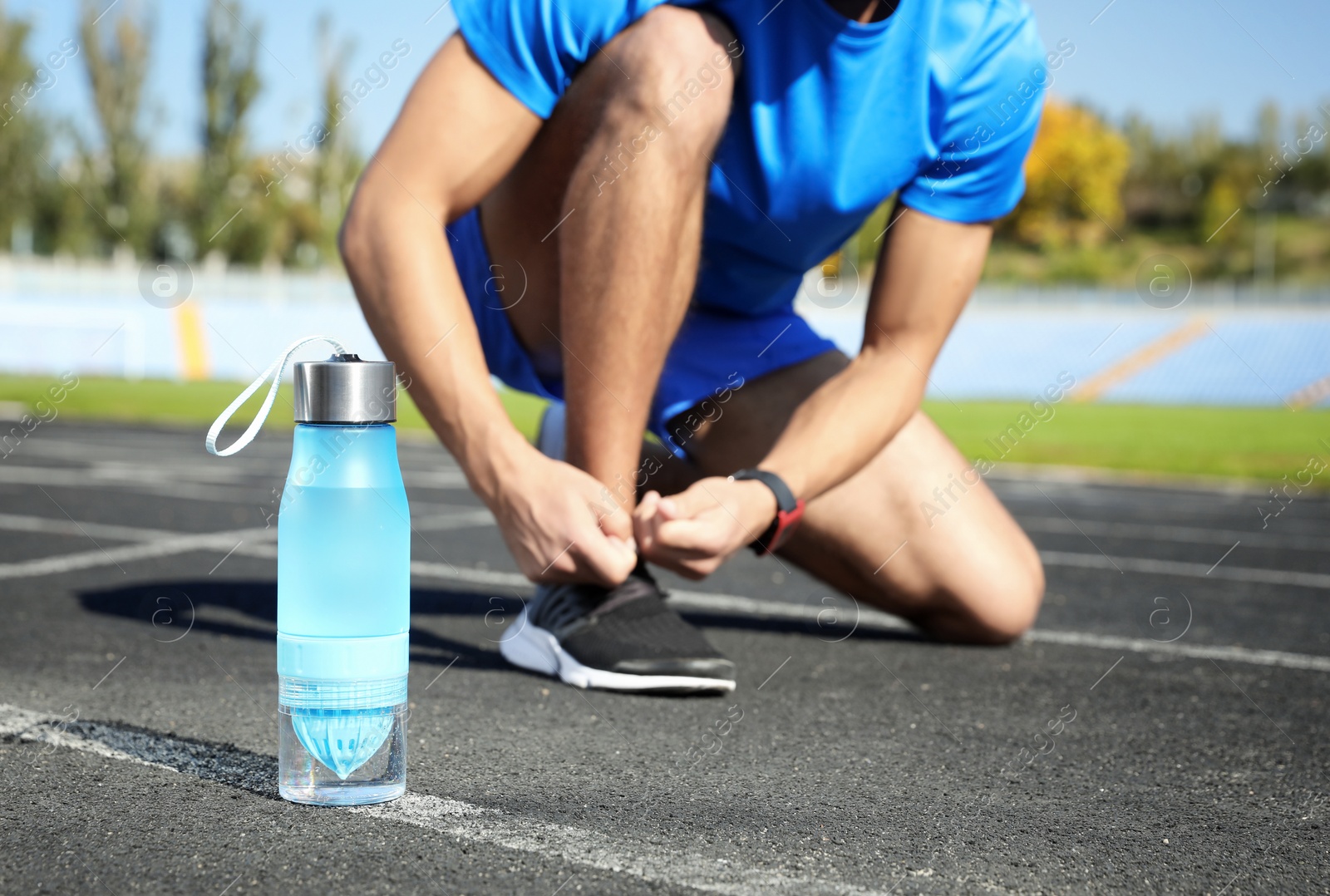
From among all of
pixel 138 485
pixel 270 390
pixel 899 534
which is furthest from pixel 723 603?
pixel 138 485

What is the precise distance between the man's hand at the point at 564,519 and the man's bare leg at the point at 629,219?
0.27m

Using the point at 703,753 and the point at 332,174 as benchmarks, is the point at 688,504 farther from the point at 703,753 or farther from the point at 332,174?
the point at 332,174

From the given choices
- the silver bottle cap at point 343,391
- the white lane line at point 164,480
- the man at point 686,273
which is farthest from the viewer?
the white lane line at point 164,480

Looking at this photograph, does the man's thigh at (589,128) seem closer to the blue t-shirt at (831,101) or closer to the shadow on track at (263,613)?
the blue t-shirt at (831,101)

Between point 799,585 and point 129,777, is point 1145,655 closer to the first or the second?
point 799,585

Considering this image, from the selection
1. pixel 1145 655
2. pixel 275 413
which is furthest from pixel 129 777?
pixel 275 413

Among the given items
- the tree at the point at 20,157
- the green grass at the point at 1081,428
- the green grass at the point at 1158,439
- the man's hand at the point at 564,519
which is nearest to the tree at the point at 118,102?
the tree at the point at 20,157

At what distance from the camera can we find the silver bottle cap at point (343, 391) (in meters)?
1.54

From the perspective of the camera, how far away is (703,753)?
1.99m

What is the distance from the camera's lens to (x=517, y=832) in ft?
5.03

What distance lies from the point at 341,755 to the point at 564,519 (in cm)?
59

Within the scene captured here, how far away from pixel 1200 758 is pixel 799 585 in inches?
82.7

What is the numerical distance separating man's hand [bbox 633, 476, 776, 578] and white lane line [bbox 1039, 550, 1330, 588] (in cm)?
326

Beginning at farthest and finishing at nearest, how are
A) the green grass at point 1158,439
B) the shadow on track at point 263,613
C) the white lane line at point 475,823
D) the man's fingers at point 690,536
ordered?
the green grass at point 1158,439
the shadow on track at point 263,613
the man's fingers at point 690,536
the white lane line at point 475,823
